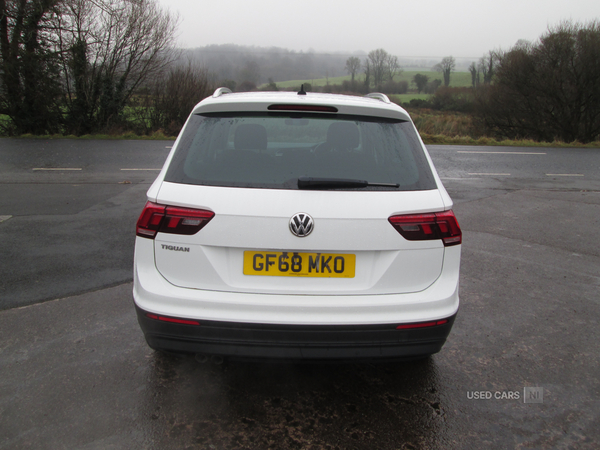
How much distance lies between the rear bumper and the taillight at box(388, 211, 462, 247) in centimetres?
48

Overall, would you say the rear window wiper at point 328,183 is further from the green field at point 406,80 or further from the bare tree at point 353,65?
the bare tree at point 353,65

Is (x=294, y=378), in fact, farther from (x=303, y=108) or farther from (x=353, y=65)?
(x=353, y=65)

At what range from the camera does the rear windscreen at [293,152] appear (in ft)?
7.79

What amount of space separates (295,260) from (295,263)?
0.05 feet

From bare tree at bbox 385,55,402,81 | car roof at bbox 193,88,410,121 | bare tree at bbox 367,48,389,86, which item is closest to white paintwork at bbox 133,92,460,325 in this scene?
car roof at bbox 193,88,410,121

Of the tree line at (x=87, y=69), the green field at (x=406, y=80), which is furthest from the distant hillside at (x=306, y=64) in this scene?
the tree line at (x=87, y=69)

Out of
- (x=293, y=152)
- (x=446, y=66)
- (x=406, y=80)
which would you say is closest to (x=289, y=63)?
(x=406, y=80)

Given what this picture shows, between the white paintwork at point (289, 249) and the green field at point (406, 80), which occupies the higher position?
the green field at point (406, 80)

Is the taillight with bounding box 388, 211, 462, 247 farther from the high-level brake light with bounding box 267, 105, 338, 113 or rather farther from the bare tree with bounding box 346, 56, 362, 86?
the bare tree with bounding box 346, 56, 362, 86

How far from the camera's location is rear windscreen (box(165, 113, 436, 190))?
2373mm

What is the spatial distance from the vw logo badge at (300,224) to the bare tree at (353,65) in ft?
193

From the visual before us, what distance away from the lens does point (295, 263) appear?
226 centimetres

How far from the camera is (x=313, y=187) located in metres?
2.31

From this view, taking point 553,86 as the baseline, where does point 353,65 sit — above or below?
above
